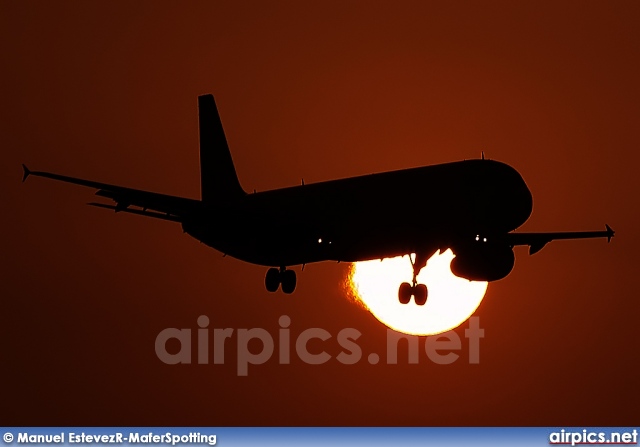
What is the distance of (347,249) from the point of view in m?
91.6

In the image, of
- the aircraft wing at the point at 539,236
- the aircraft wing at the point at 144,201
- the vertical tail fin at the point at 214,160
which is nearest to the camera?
the aircraft wing at the point at 144,201

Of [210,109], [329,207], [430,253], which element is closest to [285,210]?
[329,207]

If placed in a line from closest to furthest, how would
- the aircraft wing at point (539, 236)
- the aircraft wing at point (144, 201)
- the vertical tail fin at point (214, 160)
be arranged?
the aircraft wing at point (144, 201) → the aircraft wing at point (539, 236) → the vertical tail fin at point (214, 160)

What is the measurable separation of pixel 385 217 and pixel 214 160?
83.3 ft

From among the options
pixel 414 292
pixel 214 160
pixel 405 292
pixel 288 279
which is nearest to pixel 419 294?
pixel 414 292

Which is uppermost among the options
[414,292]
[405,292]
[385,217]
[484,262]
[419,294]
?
[385,217]

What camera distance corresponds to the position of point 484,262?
89.2m

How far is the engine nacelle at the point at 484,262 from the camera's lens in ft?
293

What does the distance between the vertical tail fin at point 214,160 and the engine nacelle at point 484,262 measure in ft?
77.8

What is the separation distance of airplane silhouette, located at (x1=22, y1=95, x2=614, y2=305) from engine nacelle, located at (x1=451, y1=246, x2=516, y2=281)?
2.0 inches

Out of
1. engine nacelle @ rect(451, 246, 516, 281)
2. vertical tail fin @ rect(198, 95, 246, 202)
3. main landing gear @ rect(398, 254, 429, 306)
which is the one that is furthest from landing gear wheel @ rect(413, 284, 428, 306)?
vertical tail fin @ rect(198, 95, 246, 202)

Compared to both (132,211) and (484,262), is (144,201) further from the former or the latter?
(484,262)

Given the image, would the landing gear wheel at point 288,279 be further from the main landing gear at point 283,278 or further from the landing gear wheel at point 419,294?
the landing gear wheel at point 419,294

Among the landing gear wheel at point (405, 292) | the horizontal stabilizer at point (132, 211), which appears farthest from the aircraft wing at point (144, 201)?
the landing gear wheel at point (405, 292)
